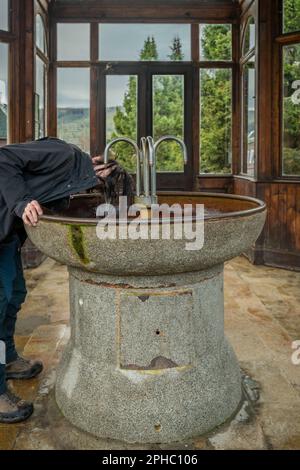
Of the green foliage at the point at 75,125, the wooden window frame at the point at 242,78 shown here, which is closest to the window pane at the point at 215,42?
the wooden window frame at the point at 242,78

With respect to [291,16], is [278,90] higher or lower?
lower

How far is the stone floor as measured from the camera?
2.04 metres

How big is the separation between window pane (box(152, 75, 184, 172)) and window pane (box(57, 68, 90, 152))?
0.94 metres

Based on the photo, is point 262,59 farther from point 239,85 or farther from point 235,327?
point 235,327

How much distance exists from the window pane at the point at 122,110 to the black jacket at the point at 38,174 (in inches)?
189

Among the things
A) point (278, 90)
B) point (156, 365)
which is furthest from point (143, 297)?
point (278, 90)

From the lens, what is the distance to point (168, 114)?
7.01m

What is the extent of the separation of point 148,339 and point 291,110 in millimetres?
4049

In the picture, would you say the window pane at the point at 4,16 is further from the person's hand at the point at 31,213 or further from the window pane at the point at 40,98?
the person's hand at the point at 31,213

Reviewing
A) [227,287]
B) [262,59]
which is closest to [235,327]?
[227,287]

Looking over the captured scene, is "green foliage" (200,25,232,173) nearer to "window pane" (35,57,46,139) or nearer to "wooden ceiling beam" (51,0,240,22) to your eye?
"wooden ceiling beam" (51,0,240,22)

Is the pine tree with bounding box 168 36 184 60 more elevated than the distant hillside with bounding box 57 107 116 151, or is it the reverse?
the pine tree with bounding box 168 36 184 60

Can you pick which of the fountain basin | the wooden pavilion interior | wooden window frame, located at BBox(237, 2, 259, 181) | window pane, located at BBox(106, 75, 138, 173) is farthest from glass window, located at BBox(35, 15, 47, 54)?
the fountain basin

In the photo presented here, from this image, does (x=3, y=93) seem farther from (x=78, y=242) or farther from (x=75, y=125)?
(x=78, y=242)
